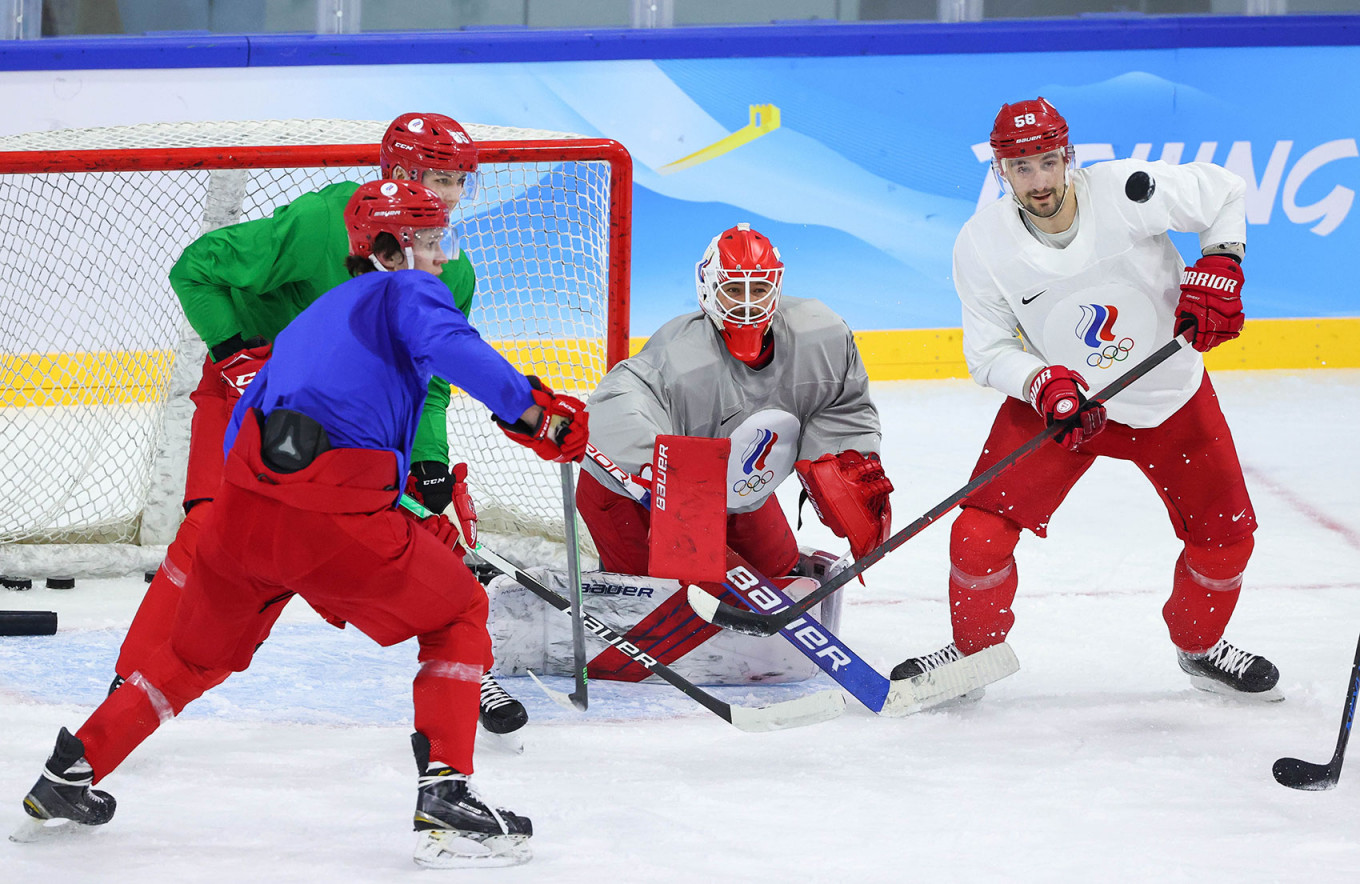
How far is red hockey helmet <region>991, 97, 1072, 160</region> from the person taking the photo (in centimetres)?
262

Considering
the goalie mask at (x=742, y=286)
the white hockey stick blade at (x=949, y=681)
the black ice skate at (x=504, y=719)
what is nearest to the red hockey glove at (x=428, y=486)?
the black ice skate at (x=504, y=719)

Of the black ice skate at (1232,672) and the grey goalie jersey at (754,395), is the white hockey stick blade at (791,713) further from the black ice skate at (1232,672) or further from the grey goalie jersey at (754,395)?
the black ice skate at (1232,672)

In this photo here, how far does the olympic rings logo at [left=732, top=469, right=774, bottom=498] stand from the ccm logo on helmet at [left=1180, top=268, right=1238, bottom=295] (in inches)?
33.2

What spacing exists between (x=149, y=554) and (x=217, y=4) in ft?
8.18

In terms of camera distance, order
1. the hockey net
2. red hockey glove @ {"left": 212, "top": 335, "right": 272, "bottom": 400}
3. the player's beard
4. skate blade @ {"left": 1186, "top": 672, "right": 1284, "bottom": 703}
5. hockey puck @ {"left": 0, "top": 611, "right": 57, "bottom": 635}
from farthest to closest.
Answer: the hockey net, hockey puck @ {"left": 0, "top": 611, "right": 57, "bottom": 635}, skate blade @ {"left": 1186, "top": 672, "right": 1284, "bottom": 703}, the player's beard, red hockey glove @ {"left": 212, "top": 335, "right": 272, "bottom": 400}

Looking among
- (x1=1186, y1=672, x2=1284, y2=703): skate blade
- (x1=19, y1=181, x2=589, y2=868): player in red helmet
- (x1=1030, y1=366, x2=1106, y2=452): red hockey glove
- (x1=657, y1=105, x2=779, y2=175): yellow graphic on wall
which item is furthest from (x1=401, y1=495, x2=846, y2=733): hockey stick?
(x1=657, y1=105, x2=779, y2=175): yellow graphic on wall

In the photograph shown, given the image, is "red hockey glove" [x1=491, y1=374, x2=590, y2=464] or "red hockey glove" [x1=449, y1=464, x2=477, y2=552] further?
"red hockey glove" [x1=449, y1=464, x2=477, y2=552]

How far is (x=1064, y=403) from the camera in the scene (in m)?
2.55

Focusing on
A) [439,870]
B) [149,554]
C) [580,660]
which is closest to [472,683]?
[439,870]

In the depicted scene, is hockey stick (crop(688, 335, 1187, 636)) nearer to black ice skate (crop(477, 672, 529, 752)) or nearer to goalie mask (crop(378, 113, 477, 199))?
black ice skate (crop(477, 672, 529, 752))

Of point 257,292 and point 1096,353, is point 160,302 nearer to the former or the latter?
point 257,292

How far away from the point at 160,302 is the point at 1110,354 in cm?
290

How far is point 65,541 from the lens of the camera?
370 centimetres

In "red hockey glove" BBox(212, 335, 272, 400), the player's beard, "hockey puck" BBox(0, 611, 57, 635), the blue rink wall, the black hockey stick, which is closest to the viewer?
the black hockey stick
